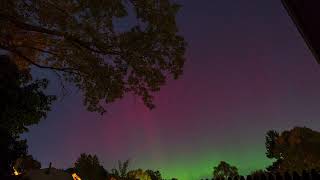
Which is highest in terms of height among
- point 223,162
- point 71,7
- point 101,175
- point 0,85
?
point 223,162

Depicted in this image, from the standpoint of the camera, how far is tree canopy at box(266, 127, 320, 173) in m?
35.3

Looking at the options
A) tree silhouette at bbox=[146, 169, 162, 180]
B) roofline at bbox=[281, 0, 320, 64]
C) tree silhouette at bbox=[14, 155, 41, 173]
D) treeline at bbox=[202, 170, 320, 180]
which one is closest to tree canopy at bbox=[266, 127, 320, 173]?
tree silhouette at bbox=[146, 169, 162, 180]

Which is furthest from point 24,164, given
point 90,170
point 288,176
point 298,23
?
point 298,23

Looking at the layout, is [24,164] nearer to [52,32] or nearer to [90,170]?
[90,170]

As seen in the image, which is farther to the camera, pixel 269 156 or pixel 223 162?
pixel 223 162

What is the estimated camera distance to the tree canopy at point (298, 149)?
116 feet

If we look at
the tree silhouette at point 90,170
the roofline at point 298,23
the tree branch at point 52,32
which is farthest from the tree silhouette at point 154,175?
the roofline at point 298,23

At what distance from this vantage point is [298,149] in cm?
3594

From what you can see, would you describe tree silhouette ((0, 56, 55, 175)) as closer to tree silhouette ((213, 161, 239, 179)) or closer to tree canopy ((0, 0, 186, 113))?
tree canopy ((0, 0, 186, 113))

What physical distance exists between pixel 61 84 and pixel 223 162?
145 ft

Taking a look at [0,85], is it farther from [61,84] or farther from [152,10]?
[152,10]

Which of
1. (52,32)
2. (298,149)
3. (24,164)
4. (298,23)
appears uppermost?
(298,149)

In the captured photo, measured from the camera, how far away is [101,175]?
21.8 m

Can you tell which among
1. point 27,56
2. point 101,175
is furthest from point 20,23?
point 101,175
